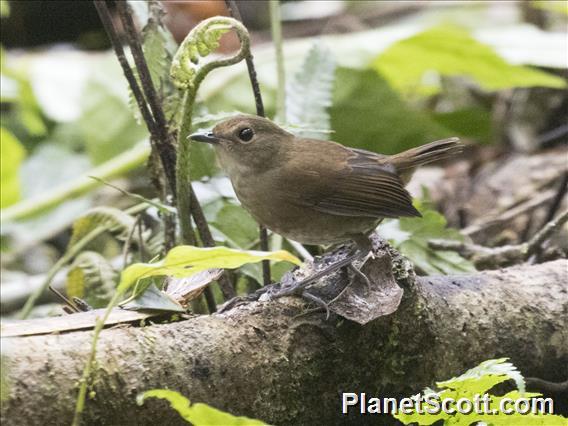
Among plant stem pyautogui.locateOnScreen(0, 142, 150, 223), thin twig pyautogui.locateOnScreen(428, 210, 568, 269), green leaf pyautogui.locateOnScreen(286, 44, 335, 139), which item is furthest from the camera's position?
plant stem pyautogui.locateOnScreen(0, 142, 150, 223)

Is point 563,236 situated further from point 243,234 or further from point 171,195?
point 171,195

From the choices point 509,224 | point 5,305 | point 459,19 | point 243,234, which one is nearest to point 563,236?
point 509,224

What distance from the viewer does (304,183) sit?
112 inches

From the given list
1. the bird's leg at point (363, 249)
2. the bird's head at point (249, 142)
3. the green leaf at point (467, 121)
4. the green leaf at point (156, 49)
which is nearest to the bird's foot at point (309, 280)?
the bird's leg at point (363, 249)

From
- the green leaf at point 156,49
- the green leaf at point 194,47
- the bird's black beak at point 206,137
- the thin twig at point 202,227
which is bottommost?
the thin twig at point 202,227

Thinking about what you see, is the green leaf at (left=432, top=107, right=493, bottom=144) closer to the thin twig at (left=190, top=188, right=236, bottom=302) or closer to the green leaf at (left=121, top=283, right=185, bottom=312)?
the thin twig at (left=190, top=188, right=236, bottom=302)

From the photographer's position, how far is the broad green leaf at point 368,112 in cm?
486

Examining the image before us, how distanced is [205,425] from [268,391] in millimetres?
538

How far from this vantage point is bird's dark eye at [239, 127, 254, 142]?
2.86 m

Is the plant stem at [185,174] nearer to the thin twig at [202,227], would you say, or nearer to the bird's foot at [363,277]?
the thin twig at [202,227]

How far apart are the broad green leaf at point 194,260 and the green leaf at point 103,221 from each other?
4.36 ft

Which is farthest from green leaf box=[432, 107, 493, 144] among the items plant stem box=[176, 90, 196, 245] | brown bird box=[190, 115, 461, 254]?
plant stem box=[176, 90, 196, 245]

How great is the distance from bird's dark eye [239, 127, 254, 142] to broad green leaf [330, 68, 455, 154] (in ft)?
6.52

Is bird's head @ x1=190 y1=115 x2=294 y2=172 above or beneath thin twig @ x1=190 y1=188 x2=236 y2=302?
above
